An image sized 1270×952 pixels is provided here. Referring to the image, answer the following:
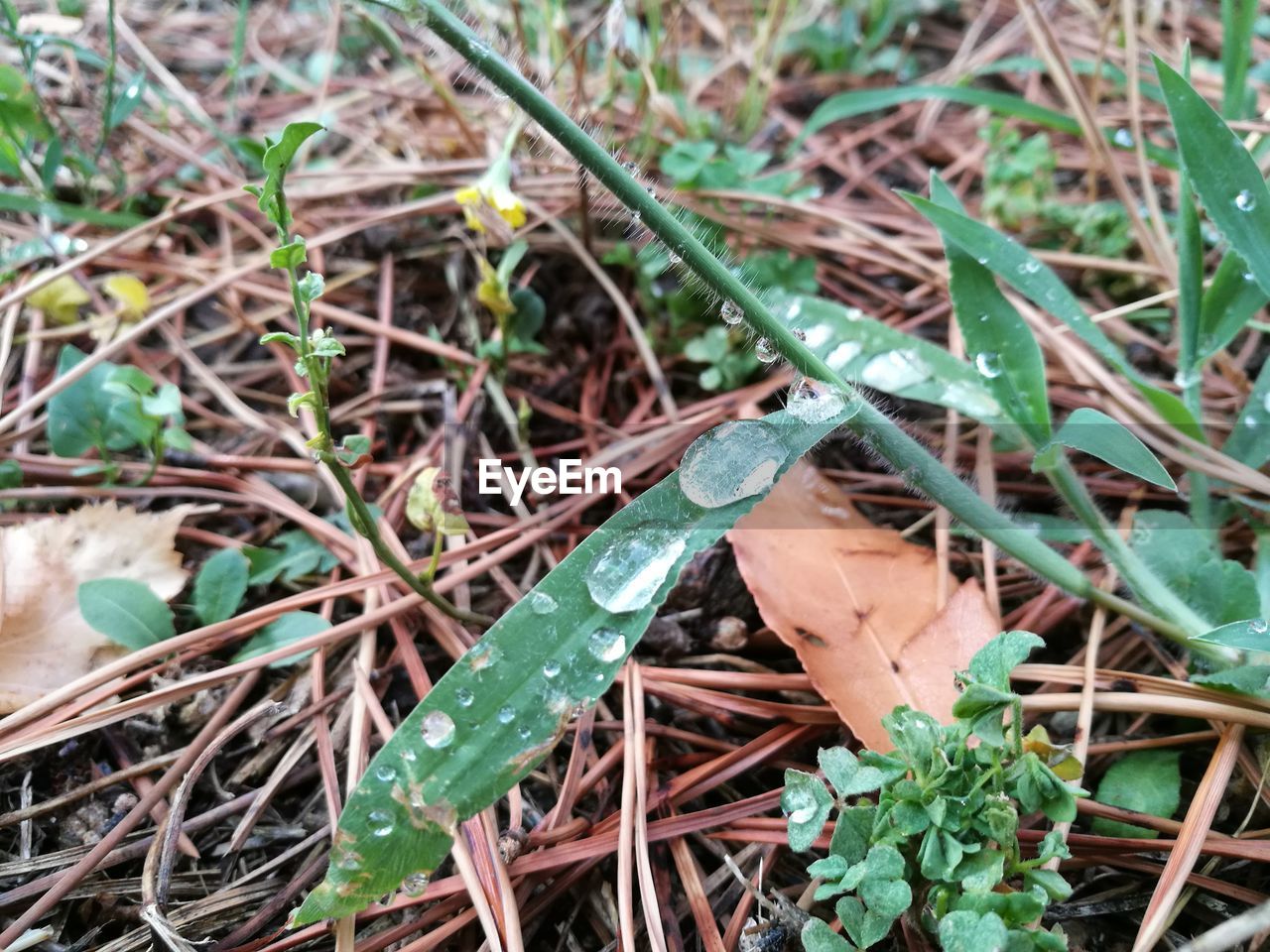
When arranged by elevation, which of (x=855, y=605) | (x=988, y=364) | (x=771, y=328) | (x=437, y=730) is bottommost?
(x=855, y=605)

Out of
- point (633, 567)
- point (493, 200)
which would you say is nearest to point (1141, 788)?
point (633, 567)

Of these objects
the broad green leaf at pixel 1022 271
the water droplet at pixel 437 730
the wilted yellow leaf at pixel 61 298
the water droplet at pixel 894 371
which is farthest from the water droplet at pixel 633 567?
the wilted yellow leaf at pixel 61 298

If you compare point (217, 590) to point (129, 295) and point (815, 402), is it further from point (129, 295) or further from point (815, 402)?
point (815, 402)

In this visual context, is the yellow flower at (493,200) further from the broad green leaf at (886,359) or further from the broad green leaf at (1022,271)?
the broad green leaf at (1022,271)

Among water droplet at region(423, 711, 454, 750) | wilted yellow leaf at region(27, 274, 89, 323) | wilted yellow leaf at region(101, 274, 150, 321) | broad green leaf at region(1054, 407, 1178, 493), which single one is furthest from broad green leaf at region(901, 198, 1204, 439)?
wilted yellow leaf at region(27, 274, 89, 323)

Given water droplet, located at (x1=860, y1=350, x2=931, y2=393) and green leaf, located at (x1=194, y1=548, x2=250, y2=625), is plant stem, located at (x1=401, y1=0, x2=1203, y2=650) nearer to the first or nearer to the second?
water droplet, located at (x1=860, y1=350, x2=931, y2=393)

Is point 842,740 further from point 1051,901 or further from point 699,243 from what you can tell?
point 699,243
